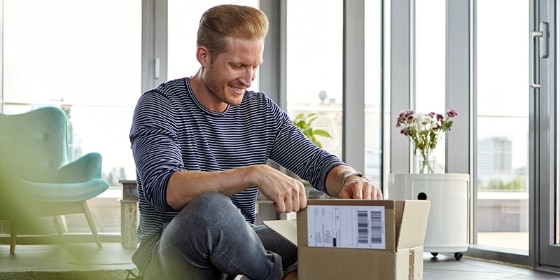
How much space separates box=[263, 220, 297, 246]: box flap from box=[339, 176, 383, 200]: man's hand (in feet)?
0.65

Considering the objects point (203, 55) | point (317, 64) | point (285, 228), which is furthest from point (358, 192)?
point (317, 64)

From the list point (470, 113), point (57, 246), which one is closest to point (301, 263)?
point (57, 246)

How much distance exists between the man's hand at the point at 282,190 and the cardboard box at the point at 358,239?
0.05 ft

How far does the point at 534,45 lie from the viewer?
357 centimetres

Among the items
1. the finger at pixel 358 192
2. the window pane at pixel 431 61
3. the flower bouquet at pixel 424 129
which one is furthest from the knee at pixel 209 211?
the window pane at pixel 431 61

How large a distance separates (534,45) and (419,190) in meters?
0.92

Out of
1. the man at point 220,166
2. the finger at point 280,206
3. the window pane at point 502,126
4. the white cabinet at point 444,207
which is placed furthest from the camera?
the white cabinet at point 444,207

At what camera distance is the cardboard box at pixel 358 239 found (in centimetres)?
106

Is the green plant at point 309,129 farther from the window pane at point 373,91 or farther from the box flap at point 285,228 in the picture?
the box flap at point 285,228

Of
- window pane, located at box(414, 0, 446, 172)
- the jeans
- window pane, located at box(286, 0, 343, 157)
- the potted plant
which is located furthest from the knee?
window pane, located at box(286, 0, 343, 157)

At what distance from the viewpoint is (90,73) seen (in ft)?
16.9

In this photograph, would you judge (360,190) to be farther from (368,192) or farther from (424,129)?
(424,129)

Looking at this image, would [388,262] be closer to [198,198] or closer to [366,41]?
[198,198]

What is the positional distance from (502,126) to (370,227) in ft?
10.1
